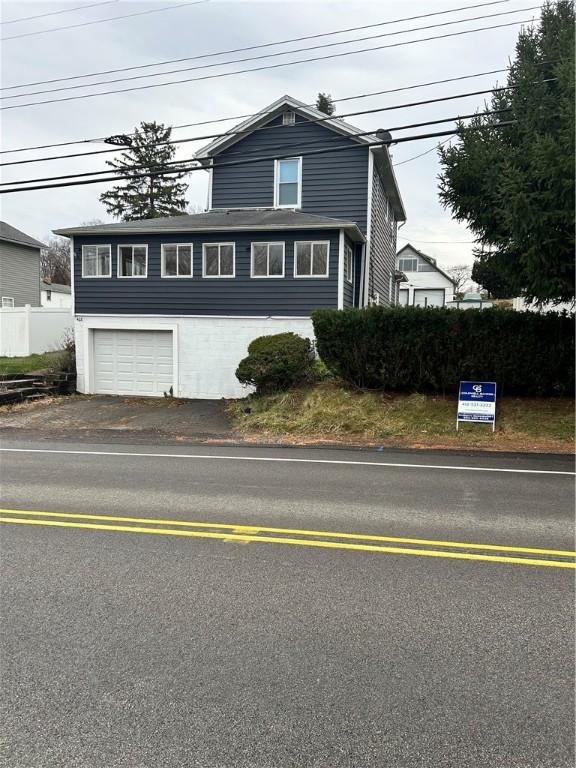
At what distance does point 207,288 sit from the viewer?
57.9ft

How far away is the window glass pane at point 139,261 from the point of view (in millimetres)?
18406

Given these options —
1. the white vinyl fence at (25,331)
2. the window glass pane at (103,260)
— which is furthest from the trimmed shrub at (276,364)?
the white vinyl fence at (25,331)

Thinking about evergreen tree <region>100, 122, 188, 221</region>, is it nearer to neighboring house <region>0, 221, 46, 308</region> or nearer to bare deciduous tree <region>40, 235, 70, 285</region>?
neighboring house <region>0, 221, 46, 308</region>

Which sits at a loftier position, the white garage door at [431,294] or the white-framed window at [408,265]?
the white-framed window at [408,265]

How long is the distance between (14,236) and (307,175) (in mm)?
22517

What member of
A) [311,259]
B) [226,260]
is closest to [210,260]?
[226,260]

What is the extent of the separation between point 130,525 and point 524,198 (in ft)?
27.7

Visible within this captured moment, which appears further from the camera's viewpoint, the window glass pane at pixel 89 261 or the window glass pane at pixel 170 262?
the window glass pane at pixel 89 261

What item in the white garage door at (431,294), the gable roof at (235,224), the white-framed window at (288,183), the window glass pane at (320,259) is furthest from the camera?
the white garage door at (431,294)

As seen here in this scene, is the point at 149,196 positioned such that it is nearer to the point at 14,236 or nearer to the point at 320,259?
the point at 14,236

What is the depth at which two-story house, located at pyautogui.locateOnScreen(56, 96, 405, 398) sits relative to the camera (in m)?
17.0

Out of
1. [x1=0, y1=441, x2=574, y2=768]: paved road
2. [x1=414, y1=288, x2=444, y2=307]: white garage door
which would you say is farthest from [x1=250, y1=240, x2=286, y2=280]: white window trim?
[x1=414, y1=288, x2=444, y2=307]: white garage door

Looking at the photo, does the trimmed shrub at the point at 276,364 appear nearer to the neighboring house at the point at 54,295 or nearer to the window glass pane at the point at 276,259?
the window glass pane at the point at 276,259

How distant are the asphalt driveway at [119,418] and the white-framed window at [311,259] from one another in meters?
4.71
